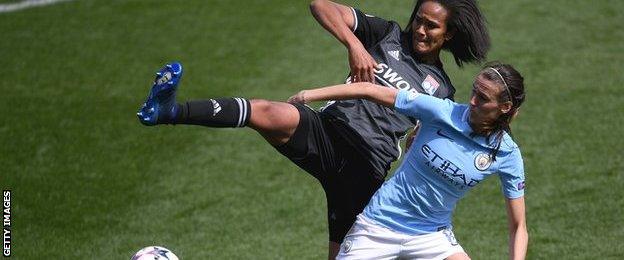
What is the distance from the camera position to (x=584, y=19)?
15.8 meters

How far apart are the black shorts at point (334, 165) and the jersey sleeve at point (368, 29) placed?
2.25ft

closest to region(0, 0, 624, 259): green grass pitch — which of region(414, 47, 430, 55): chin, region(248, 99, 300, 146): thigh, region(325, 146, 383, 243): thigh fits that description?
region(325, 146, 383, 243): thigh

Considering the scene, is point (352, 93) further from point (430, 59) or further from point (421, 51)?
point (430, 59)

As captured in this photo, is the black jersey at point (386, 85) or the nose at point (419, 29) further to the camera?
the nose at point (419, 29)

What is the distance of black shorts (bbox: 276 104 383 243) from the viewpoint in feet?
23.2

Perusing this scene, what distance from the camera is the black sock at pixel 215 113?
646cm

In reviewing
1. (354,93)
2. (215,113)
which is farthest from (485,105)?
(215,113)

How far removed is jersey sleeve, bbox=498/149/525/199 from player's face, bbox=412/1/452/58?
4.17 feet

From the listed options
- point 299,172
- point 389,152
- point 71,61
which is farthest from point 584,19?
point 389,152

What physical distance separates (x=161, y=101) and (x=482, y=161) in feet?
6.45

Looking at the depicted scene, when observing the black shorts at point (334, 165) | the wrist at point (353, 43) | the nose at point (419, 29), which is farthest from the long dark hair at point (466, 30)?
the black shorts at point (334, 165)

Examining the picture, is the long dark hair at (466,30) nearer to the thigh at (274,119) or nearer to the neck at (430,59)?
the neck at (430,59)

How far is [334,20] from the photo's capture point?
288 inches

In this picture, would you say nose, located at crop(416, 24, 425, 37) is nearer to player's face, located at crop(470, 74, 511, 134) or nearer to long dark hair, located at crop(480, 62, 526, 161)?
long dark hair, located at crop(480, 62, 526, 161)
